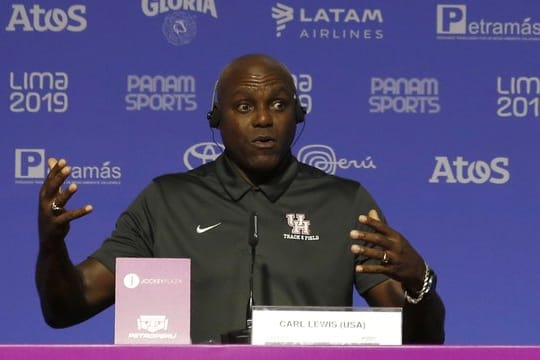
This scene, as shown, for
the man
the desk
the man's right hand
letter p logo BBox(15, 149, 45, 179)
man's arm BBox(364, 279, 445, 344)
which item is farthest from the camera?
letter p logo BBox(15, 149, 45, 179)

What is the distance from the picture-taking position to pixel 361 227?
2607 mm

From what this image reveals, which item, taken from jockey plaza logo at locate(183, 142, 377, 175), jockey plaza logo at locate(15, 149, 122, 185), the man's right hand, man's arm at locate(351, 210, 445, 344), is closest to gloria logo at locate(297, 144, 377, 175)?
jockey plaza logo at locate(183, 142, 377, 175)

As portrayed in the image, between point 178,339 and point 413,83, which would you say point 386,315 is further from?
point 413,83

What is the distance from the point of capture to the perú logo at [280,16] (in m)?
4.01

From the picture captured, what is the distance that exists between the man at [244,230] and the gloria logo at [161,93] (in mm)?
1320

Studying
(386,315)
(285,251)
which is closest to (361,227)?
(285,251)

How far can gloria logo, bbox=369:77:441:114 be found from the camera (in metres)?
4.03

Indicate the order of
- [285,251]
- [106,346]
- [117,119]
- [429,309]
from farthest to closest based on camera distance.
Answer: [117,119] → [285,251] → [429,309] → [106,346]

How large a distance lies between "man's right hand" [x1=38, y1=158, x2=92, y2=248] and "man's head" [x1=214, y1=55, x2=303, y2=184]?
0.52 meters

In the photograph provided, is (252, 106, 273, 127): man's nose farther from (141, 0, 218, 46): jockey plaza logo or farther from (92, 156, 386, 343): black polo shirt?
(141, 0, 218, 46): jockey plaza logo

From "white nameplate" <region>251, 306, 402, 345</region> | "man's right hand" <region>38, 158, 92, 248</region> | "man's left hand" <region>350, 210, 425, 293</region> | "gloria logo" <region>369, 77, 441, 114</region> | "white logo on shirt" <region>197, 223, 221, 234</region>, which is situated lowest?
"white nameplate" <region>251, 306, 402, 345</region>

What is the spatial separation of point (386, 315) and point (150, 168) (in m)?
2.24

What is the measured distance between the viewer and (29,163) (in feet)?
13.0

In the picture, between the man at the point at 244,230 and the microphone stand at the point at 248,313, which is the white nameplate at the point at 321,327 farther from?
the man at the point at 244,230
